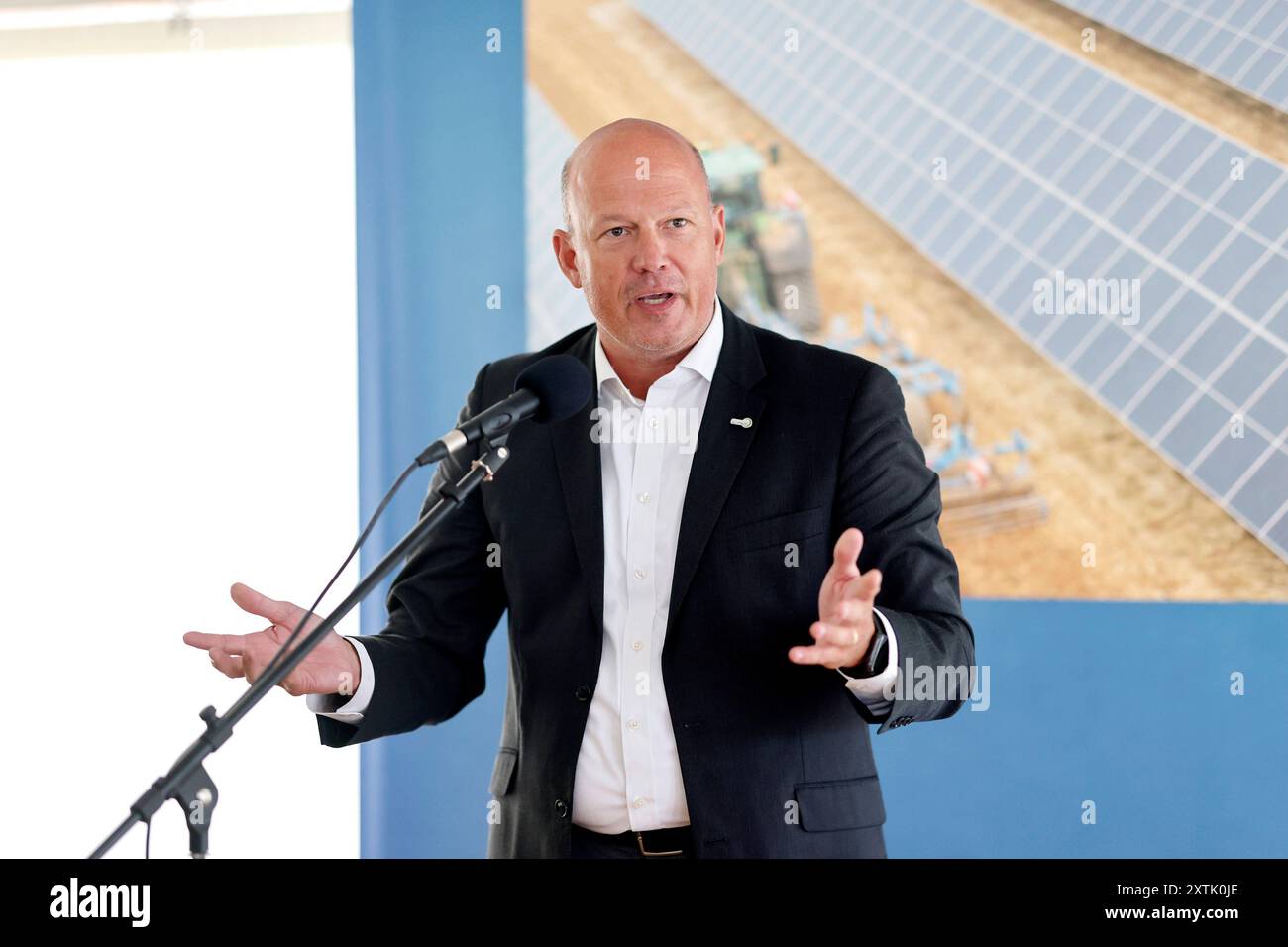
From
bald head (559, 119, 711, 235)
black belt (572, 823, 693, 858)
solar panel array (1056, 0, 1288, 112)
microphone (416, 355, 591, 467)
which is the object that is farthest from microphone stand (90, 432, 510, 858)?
solar panel array (1056, 0, 1288, 112)

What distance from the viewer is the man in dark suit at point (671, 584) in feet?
6.15

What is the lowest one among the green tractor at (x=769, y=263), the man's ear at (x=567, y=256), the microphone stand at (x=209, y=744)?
the microphone stand at (x=209, y=744)

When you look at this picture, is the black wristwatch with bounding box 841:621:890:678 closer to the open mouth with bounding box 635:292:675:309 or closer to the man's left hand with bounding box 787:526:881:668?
the man's left hand with bounding box 787:526:881:668

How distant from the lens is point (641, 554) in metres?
1.99

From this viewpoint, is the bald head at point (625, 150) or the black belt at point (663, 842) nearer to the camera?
the black belt at point (663, 842)

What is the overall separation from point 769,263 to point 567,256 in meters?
1.43

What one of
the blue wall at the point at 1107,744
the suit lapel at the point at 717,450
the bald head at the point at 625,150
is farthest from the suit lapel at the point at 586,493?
the blue wall at the point at 1107,744

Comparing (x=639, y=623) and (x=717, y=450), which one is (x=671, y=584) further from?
(x=717, y=450)

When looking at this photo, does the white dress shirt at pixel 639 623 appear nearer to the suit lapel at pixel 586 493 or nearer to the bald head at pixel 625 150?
the suit lapel at pixel 586 493

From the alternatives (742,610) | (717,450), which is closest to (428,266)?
(717,450)

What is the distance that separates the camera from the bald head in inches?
82.5

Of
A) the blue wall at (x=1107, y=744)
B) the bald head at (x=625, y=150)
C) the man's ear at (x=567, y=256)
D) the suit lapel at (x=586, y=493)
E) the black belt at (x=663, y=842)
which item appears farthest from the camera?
the blue wall at (x=1107, y=744)

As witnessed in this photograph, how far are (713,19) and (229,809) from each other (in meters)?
2.84

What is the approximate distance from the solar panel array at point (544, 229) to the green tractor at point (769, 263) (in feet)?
1.47
